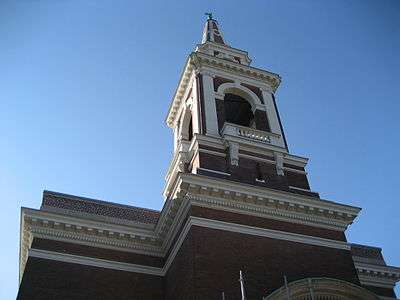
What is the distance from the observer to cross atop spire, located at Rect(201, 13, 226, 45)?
32.0 metres

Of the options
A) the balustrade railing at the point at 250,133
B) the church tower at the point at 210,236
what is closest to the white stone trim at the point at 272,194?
the church tower at the point at 210,236

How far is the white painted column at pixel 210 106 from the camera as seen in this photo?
22.8 metres

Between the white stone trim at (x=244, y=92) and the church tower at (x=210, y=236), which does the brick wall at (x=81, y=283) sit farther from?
the white stone trim at (x=244, y=92)

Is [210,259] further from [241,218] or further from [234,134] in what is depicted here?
[234,134]

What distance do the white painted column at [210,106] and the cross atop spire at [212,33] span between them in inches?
257

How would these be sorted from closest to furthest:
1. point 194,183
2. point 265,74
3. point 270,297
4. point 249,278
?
point 270,297, point 249,278, point 194,183, point 265,74

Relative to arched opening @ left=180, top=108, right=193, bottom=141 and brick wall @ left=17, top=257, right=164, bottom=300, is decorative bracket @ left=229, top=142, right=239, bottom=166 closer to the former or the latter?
arched opening @ left=180, top=108, right=193, bottom=141

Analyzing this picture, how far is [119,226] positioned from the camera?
20.6 metres

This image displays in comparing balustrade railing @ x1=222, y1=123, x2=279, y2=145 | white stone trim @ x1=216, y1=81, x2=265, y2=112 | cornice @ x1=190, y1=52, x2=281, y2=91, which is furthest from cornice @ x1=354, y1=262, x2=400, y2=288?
cornice @ x1=190, y1=52, x2=281, y2=91

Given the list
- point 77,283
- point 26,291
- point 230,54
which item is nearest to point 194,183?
point 77,283

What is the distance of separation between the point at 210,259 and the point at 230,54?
16.1 meters

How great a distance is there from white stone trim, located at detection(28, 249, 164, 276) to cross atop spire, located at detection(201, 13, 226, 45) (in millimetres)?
16281

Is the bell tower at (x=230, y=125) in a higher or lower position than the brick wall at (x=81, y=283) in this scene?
higher

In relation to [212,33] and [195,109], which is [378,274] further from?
Result: [212,33]
